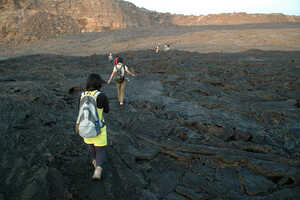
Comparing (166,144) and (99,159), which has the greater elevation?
(99,159)

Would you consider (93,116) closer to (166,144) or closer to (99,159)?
(99,159)

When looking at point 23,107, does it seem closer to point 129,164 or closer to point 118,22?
point 129,164

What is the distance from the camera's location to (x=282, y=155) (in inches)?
163

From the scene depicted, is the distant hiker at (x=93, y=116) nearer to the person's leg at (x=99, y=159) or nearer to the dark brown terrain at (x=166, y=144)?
the person's leg at (x=99, y=159)

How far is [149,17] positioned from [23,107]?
209 feet

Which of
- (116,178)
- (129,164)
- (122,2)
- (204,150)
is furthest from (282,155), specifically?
(122,2)

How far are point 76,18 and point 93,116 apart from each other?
5214 centimetres

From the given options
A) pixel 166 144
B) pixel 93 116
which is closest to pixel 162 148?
pixel 166 144

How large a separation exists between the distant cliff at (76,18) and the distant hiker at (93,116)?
137 feet

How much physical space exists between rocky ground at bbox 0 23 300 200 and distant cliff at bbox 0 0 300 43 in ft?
126

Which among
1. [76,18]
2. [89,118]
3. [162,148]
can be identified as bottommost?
[162,148]

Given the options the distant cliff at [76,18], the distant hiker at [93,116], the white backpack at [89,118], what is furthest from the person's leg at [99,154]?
the distant cliff at [76,18]

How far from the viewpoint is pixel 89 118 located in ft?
9.11

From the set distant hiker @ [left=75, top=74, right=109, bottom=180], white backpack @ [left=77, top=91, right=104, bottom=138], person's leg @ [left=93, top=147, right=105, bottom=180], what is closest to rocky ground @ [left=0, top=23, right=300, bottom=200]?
person's leg @ [left=93, top=147, right=105, bottom=180]
